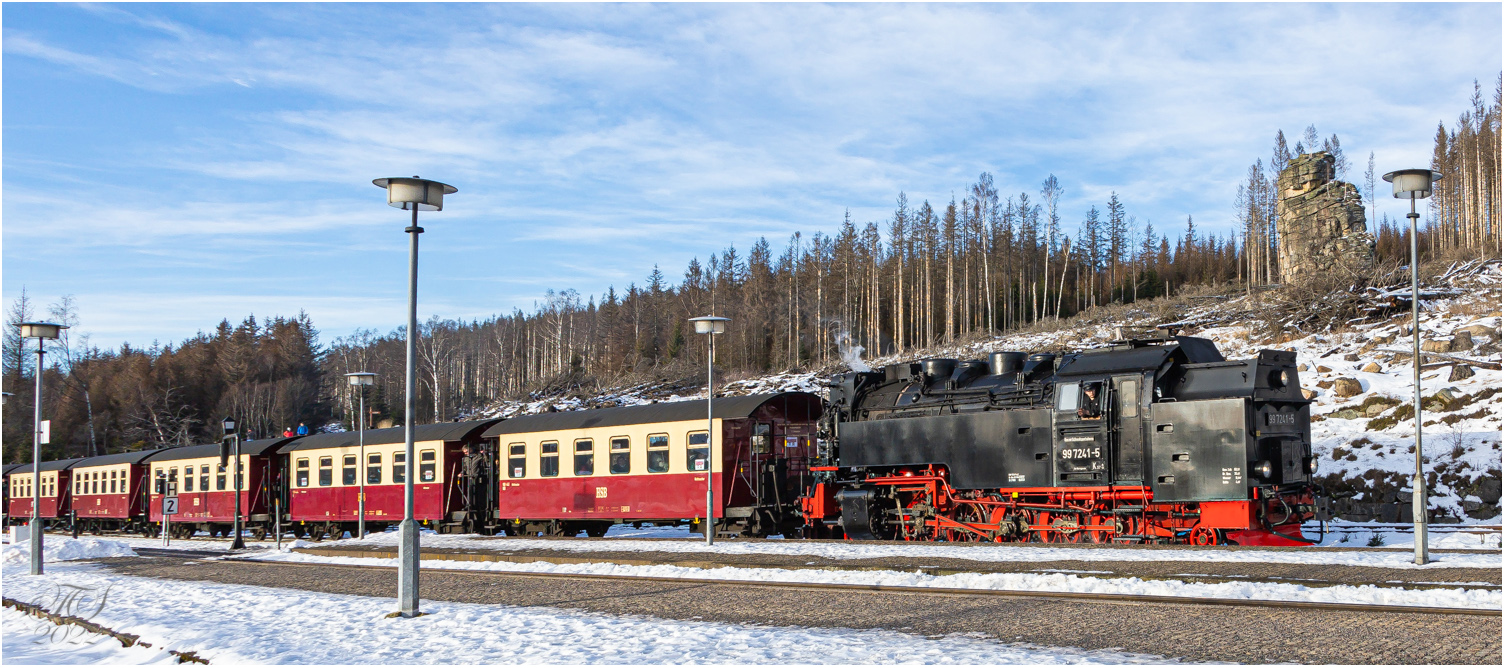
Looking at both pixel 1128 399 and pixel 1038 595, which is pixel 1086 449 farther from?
pixel 1038 595

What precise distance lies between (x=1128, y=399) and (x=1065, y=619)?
7.43 meters

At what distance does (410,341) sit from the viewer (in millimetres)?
10656

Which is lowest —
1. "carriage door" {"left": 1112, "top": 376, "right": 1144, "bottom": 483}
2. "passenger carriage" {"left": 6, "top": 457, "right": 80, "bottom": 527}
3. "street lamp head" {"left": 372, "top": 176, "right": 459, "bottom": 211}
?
"passenger carriage" {"left": 6, "top": 457, "right": 80, "bottom": 527}

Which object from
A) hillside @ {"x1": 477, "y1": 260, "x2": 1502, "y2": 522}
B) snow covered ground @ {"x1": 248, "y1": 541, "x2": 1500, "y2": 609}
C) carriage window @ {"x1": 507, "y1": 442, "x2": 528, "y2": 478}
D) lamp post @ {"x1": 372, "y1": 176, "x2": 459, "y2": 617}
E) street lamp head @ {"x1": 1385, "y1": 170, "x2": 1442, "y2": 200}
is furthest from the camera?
carriage window @ {"x1": 507, "y1": 442, "x2": 528, "y2": 478}

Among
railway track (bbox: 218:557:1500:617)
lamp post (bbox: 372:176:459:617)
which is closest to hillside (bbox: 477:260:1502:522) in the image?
railway track (bbox: 218:557:1500:617)

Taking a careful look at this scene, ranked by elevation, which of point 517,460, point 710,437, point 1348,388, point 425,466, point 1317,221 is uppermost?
point 1317,221

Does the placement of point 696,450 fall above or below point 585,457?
above

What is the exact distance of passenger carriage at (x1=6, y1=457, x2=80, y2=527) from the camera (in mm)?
42875

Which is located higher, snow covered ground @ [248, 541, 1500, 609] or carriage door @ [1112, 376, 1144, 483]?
carriage door @ [1112, 376, 1144, 483]

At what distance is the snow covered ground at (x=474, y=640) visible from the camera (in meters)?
7.99

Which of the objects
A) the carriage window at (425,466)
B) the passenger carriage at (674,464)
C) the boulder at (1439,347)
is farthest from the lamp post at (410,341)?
the boulder at (1439,347)

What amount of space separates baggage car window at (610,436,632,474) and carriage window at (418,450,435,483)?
20.9 ft

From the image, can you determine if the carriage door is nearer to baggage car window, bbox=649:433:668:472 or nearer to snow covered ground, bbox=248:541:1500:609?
snow covered ground, bbox=248:541:1500:609

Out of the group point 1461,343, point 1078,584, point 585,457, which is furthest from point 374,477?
point 1461,343
